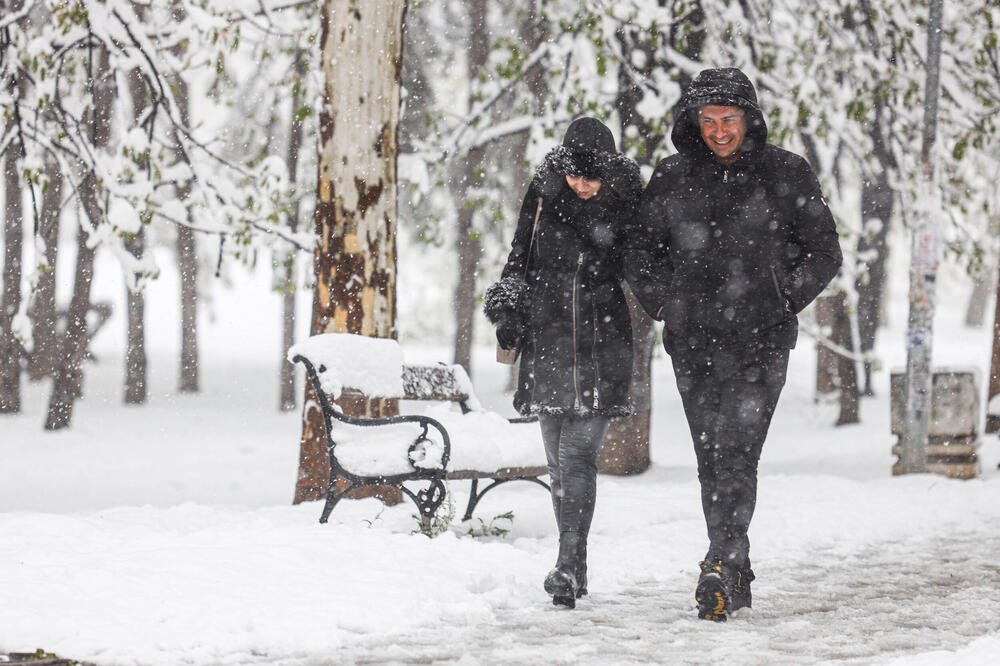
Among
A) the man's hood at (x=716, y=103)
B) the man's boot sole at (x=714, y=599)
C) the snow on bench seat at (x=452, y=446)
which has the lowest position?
the man's boot sole at (x=714, y=599)

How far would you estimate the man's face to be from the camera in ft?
16.5

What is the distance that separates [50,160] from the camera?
20.0 meters

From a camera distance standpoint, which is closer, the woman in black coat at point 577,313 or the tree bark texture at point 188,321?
the woman in black coat at point 577,313

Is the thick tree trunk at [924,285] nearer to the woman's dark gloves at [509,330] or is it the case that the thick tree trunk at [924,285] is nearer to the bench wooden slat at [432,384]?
the bench wooden slat at [432,384]

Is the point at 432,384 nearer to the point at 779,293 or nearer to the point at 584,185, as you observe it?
the point at 584,185

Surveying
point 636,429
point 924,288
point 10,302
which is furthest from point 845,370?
point 10,302

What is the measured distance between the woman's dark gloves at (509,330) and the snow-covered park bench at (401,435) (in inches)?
54.7

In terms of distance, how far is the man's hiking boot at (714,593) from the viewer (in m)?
4.91

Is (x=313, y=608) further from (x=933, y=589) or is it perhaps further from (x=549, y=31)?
(x=549, y=31)

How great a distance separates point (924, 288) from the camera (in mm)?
10375

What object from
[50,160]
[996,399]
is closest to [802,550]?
[996,399]

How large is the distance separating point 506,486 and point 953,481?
379cm

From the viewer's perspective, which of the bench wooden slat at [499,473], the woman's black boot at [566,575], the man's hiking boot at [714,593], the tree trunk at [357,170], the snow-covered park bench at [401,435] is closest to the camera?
the man's hiking boot at [714,593]

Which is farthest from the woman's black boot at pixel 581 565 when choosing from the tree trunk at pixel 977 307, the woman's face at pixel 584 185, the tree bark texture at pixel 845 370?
the tree trunk at pixel 977 307
